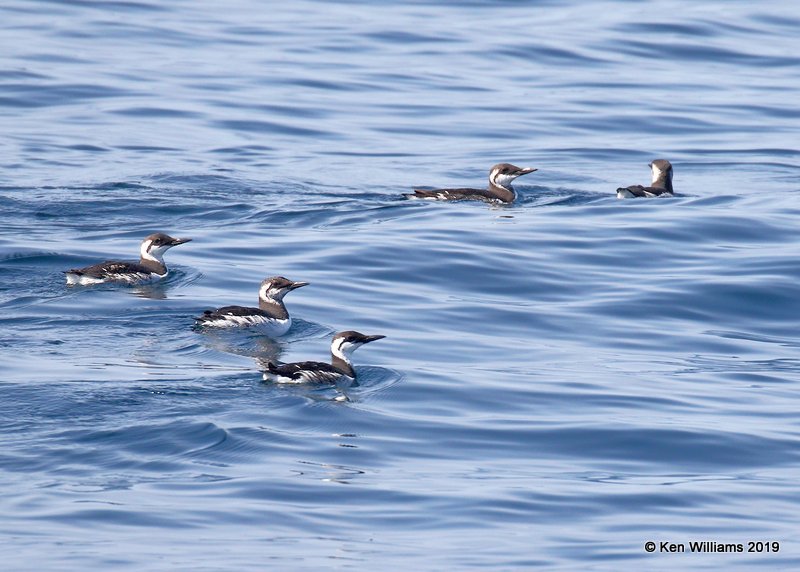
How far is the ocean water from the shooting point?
434 inches

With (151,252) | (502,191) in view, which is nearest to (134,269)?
(151,252)

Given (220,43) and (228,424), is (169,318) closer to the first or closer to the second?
(228,424)

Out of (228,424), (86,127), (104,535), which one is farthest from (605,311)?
(86,127)

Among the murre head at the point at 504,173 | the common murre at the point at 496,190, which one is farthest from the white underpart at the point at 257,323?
the murre head at the point at 504,173

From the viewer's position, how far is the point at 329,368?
14.5m

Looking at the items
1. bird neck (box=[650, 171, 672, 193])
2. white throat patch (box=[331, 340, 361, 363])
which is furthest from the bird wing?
bird neck (box=[650, 171, 672, 193])

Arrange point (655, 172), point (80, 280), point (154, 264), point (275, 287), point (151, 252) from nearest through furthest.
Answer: point (275, 287) → point (80, 280) → point (154, 264) → point (151, 252) → point (655, 172)

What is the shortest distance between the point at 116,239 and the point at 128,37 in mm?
18182

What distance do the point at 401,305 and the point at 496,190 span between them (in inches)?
277

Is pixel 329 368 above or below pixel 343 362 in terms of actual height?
below

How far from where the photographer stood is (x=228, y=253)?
20547 mm

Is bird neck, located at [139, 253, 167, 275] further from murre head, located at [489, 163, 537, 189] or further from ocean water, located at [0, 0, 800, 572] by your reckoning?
murre head, located at [489, 163, 537, 189]

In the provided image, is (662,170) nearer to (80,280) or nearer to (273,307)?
(273,307)

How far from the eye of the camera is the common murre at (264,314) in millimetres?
16078
